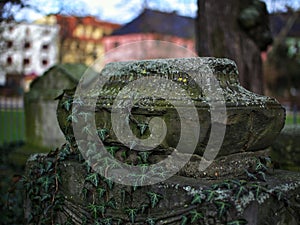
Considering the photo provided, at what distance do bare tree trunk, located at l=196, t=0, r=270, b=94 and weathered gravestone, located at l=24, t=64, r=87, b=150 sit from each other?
191 centimetres

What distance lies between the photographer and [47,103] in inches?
225

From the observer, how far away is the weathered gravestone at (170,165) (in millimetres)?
1859

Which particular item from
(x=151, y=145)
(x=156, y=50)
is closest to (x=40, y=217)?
(x=151, y=145)

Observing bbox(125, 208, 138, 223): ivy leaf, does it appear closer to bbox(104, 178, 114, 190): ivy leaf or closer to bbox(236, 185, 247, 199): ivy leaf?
bbox(104, 178, 114, 190): ivy leaf

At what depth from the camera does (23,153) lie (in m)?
5.88

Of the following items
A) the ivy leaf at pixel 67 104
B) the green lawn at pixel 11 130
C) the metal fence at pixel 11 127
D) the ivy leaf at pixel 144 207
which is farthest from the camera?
the green lawn at pixel 11 130

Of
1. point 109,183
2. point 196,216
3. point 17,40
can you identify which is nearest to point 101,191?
point 109,183

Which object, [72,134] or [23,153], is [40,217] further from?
[23,153]

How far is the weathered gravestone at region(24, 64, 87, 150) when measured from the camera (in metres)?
5.62

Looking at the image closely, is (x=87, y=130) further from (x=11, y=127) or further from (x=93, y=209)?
(x=11, y=127)

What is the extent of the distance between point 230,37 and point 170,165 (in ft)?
11.9

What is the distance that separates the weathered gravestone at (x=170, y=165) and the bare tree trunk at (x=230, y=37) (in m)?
3.16

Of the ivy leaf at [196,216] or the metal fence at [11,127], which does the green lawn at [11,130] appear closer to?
the metal fence at [11,127]

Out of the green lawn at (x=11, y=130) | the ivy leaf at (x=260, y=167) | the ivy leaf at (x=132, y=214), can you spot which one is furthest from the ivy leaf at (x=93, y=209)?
the green lawn at (x=11, y=130)
